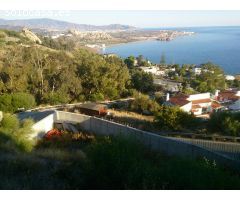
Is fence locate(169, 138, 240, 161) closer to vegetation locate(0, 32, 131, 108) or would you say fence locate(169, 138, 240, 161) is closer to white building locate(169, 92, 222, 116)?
white building locate(169, 92, 222, 116)

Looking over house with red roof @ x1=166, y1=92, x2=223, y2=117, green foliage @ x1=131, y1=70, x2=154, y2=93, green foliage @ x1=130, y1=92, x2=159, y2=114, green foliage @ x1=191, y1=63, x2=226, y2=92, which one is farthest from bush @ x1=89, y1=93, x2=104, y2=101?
green foliage @ x1=191, y1=63, x2=226, y2=92

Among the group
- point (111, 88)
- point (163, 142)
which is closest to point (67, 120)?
point (163, 142)

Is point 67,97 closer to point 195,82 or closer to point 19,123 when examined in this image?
point 19,123

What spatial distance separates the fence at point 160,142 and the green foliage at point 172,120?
2.93 m

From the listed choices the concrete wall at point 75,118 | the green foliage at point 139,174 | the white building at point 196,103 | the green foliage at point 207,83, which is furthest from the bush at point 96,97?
the green foliage at point 139,174

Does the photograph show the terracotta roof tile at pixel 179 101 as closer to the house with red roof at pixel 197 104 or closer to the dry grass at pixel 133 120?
the house with red roof at pixel 197 104

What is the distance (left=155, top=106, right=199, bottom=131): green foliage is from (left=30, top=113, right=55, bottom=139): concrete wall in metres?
4.69

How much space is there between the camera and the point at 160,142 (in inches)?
488

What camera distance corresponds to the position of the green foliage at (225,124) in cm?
1582

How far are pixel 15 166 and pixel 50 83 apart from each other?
21344 mm

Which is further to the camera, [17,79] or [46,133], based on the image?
[17,79]

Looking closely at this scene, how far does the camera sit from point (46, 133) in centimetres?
1546

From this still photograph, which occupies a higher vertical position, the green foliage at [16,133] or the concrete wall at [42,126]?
the green foliage at [16,133]

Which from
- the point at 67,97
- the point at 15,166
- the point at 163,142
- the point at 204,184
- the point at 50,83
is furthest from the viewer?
the point at 50,83
